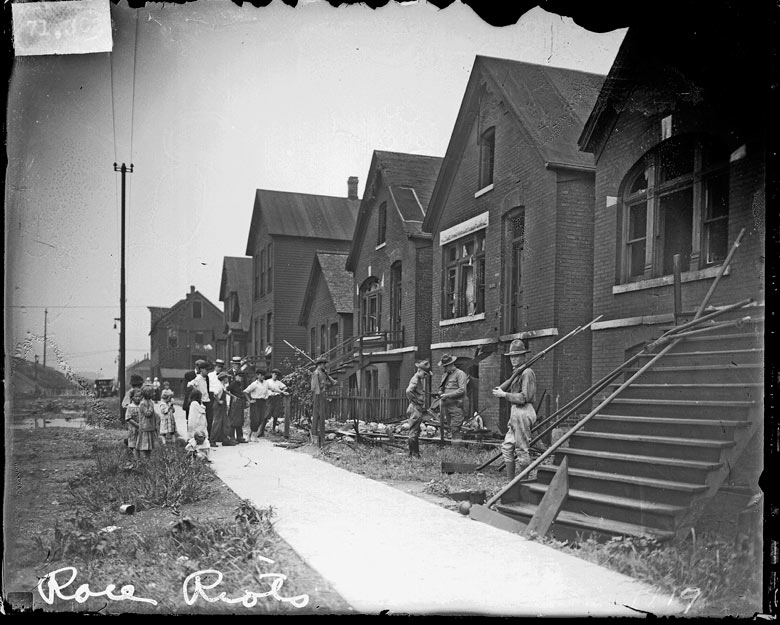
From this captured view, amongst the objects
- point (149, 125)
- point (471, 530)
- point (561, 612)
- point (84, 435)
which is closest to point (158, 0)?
point (149, 125)

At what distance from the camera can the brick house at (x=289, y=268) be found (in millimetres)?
9797

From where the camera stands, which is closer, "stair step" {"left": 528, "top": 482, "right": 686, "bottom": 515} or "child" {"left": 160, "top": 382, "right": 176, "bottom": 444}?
"stair step" {"left": 528, "top": 482, "right": 686, "bottom": 515}

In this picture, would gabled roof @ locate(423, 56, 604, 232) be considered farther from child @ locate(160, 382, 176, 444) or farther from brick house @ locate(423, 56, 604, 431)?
child @ locate(160, 382, 176, 444)

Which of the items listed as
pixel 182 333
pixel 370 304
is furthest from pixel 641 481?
pixel 370 304

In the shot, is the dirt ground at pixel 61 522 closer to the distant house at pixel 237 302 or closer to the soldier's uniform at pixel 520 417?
the distant house at pixel 237 302

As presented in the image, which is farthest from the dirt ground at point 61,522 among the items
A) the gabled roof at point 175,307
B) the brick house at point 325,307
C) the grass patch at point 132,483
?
the brick house at point 325,307

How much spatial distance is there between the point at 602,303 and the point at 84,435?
5.90 meters

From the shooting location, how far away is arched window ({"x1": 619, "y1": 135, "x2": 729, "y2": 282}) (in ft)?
19.6

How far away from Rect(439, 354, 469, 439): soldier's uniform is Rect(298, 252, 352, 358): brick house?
2.52 metres

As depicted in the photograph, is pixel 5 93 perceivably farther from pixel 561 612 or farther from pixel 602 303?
pixel 561 612

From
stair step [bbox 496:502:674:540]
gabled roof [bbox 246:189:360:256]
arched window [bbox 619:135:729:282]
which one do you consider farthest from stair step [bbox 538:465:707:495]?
gabled roof [bbox 246:189:360:256]

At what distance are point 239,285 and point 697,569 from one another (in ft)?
22.6

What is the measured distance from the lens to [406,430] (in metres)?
11.9

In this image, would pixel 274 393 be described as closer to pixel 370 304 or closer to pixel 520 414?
pixel 370 304
